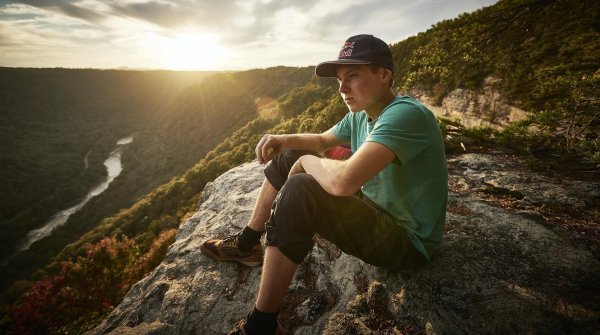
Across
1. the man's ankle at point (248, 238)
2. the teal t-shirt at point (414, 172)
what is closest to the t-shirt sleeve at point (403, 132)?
the teal t-shirt at point (414, 172)

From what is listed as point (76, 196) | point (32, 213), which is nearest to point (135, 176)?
point (76, 196)

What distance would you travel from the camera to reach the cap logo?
2268 mm

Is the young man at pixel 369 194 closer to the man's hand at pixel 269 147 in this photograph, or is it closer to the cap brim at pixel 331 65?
the cap brim at pixel 331 65

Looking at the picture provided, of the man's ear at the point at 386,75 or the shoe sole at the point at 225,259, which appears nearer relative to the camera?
the man's ear at the point at 386,75

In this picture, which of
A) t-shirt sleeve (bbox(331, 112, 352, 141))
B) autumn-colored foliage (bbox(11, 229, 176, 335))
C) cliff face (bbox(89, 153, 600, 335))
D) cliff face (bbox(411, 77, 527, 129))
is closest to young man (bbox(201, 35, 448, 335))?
cliff face (bbox(89, 153, 600, 335))

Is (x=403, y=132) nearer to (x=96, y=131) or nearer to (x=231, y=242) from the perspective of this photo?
(x=231, y=242)

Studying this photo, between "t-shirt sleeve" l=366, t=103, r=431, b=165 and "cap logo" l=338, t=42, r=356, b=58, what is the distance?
2.22 ft

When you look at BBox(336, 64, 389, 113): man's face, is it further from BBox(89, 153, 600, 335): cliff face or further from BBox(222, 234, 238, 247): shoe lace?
BBox(222, 234, 238, 247): shoe lace

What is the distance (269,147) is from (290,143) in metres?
0.25

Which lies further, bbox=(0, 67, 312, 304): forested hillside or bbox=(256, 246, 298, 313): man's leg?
bbox=(0, 67, 312, 304): forested hillside

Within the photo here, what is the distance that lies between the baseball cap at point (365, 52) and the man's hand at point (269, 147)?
1.08 metres

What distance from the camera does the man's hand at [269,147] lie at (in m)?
2.99

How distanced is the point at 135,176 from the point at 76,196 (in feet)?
53.6

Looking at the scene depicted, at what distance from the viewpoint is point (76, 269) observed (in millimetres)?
13242
